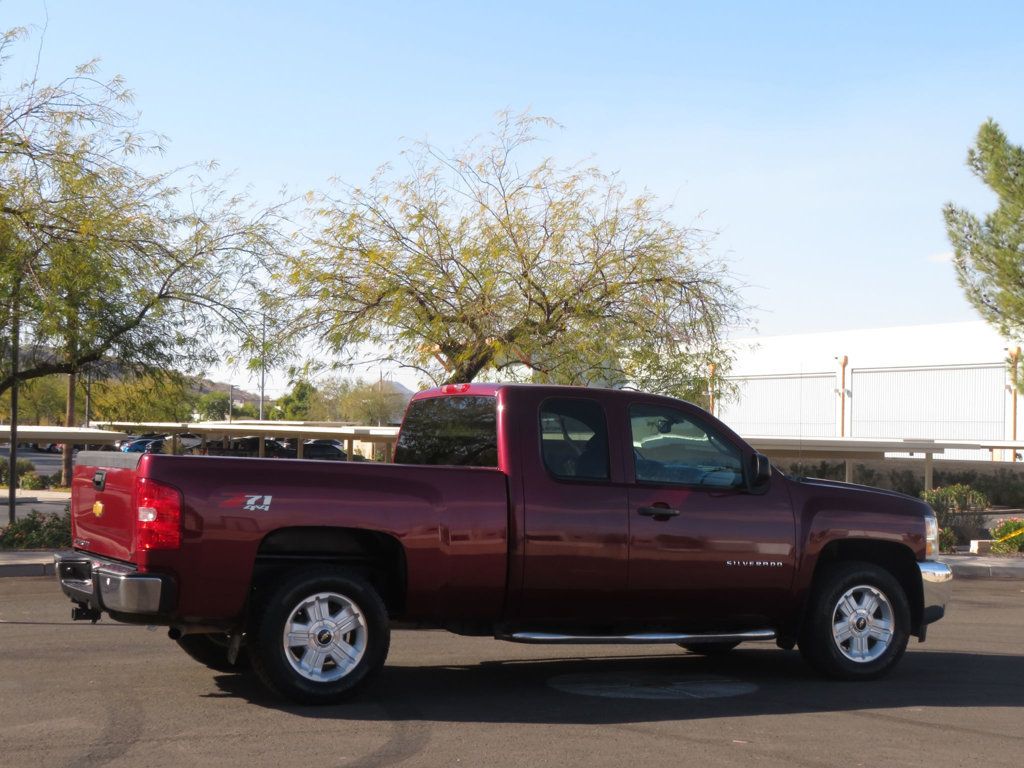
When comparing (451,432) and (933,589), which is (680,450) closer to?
(451,432)

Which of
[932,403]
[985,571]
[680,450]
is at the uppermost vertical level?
[932,403]

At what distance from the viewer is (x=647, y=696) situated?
829 centimetres

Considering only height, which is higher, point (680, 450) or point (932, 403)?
point (932, 403)

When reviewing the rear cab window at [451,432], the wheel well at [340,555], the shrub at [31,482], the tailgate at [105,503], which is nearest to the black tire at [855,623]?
the rear cab window at [451,432]

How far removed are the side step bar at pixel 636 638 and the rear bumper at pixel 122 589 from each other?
2135 mm

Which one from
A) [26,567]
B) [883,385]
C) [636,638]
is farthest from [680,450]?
[883,385]

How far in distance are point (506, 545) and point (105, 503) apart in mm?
2491

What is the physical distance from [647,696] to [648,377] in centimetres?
1582

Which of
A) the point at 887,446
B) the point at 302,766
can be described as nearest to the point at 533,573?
the point at 302,766

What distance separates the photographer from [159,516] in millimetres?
7230

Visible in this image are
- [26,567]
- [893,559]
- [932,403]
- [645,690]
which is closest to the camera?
[645,690]

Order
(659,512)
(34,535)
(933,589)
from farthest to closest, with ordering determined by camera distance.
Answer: (34,535), (933,589), (659,512)

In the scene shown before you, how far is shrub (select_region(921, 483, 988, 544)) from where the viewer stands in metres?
25.8

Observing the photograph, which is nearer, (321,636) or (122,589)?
(122,589)
